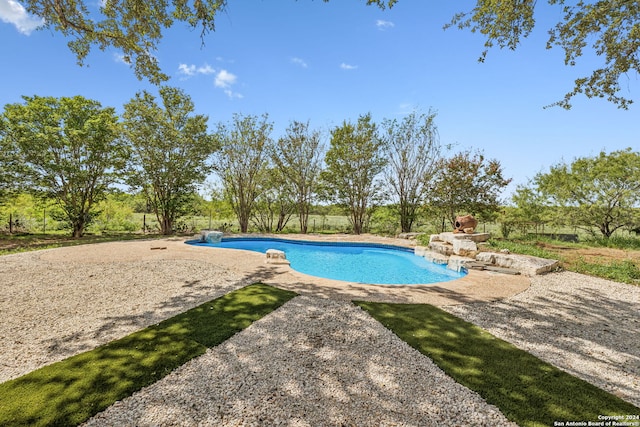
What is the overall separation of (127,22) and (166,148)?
9199 mm

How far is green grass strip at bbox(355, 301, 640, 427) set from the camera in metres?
2.51

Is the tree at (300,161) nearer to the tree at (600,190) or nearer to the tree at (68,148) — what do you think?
the tree at (68,148)

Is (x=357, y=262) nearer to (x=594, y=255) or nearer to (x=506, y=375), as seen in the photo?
(x=506, y=375)

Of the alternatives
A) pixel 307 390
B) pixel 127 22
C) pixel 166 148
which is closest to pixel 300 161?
pixel 166 148

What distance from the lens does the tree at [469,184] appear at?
14.4 m

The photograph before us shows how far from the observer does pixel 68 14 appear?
20.9 ft

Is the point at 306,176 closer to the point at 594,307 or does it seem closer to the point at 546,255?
the point at 546,255

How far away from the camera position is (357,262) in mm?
11484

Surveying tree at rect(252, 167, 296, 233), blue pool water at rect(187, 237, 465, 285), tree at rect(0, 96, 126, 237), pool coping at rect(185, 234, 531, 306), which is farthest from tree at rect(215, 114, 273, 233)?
pool coping at rect(185, 234, 531, 306)

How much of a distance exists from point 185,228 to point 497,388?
18821 mm

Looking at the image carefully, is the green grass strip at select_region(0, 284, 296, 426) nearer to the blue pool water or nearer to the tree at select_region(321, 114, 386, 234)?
the blue pool water

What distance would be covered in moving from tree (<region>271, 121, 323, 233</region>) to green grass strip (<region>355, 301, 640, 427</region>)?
15.7 meters

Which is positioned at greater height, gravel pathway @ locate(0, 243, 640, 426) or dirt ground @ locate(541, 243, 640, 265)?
dirt ground @ locate(541, 243, 640, 265)

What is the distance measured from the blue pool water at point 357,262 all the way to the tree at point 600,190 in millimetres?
10085
